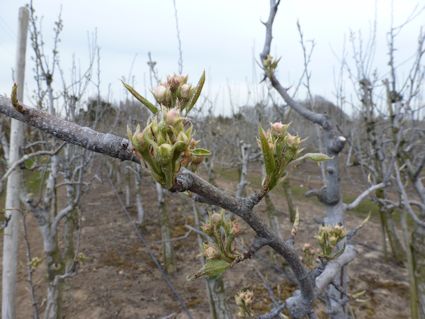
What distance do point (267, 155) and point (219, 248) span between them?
290 millimetres

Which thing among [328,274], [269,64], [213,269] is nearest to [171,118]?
[213,269]

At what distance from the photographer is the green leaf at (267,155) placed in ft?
1.87

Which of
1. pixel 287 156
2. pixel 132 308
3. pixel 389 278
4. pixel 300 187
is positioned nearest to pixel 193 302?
pixel 132 308

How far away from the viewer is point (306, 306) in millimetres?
935

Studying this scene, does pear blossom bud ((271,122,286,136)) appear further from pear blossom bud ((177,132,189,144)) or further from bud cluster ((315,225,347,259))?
bud cluster ((315,225,347,259))

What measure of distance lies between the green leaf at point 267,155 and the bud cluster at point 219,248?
0.24 meters

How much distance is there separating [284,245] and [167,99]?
15.7 inches

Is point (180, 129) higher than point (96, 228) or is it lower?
higher

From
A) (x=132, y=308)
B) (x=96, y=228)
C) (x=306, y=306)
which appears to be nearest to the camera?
(x=306, y=306)

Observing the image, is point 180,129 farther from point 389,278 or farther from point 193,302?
point 389,278

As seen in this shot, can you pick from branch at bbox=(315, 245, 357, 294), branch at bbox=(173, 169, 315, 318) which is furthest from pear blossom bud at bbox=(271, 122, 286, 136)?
branch at bbox=(315, 245, 357, 294)

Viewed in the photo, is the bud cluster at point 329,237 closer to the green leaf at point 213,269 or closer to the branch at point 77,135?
the green leaf at point 213,269

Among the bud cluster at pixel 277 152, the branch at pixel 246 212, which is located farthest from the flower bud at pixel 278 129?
the branch at pixel 246 212

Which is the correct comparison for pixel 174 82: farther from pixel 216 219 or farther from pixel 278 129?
pixel 216 219
